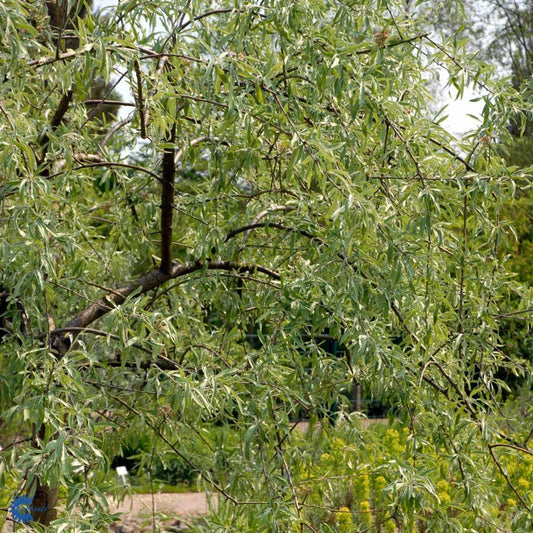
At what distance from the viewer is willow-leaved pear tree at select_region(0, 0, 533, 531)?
6.34 feet

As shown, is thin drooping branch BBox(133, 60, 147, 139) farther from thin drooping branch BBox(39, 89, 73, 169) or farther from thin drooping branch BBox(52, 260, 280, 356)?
thin drooping branch BBox(52, 260, 280, 356)

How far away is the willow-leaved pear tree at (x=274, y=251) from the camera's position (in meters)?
1.93

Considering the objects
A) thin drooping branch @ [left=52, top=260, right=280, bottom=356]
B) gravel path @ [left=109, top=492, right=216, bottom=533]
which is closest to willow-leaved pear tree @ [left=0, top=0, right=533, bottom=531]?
thin drooping branch @ [left=52, top=260, right=280, bottom=356]

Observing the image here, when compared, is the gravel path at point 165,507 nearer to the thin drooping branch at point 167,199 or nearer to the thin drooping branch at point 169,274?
the thin drooping branch at point 169,274

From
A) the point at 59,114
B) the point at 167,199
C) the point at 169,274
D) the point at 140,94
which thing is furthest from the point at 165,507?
the point at 140,94

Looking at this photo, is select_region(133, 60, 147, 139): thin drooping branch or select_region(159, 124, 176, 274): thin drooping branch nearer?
select_region(133, 60, 147, 139): thin drooping branch

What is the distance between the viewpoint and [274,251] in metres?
3.09

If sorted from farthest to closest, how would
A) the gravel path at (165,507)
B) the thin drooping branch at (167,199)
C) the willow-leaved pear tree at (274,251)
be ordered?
1. the gravel path at (165,507)
2. the thin drooping branch at (167,199)
3. the willow-leaved pear tree at (274,251)

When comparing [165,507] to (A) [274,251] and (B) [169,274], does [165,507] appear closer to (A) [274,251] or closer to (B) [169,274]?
(A) [274,251]

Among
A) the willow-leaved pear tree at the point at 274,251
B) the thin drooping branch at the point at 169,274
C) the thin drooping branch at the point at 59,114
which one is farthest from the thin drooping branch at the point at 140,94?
the thin drooping branch at the point at 169,274

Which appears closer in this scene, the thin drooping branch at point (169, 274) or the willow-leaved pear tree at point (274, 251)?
the willow-leaved pear tree at point (274, 251)

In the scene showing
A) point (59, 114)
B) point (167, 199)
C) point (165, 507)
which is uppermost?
point (59, 114)

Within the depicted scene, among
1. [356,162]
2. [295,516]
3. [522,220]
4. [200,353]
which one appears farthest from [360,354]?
[522,220]

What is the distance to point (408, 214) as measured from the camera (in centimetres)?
244
